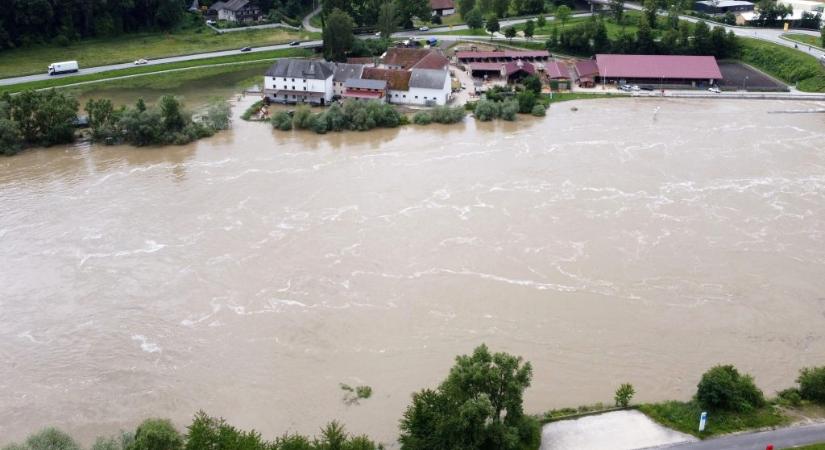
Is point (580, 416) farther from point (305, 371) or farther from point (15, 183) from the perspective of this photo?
point (15, 183)

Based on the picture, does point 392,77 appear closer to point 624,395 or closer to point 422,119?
point 422,119

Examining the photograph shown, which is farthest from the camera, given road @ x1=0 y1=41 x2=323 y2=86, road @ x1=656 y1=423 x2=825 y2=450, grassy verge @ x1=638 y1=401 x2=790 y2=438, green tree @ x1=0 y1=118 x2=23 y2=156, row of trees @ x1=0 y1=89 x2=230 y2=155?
road @ x1=0 y1=41 x2=323 y2=86

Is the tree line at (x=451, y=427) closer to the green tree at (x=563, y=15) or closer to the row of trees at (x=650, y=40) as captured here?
the row of trees at (x=650, y=40)

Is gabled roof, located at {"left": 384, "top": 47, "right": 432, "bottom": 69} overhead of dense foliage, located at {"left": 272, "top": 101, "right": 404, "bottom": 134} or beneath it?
overhead

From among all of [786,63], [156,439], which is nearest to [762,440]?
[156,439]

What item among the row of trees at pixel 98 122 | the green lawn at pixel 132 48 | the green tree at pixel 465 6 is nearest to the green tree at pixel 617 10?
the green tree at pixel 465 6

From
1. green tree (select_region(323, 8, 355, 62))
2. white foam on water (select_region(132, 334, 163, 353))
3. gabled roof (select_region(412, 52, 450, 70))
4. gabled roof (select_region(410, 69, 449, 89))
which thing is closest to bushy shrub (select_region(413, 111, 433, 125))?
gabled roof (select_region(410, 69, 449, 89))

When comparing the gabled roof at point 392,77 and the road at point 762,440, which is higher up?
the gabled roof at point 392,77

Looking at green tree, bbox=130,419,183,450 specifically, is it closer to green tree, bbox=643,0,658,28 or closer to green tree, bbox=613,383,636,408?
green tree, bbox=613,383,636,408

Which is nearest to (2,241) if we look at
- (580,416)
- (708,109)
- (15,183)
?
(15,183)
